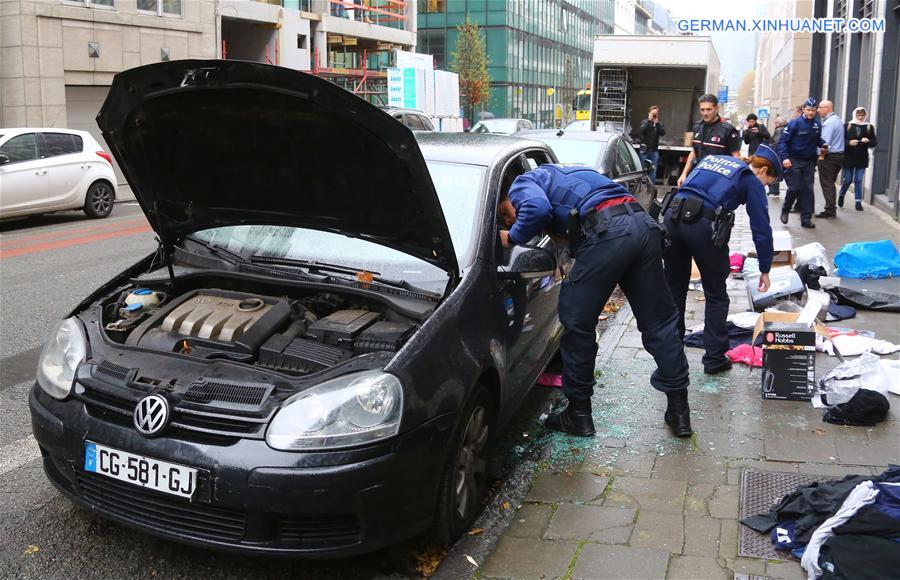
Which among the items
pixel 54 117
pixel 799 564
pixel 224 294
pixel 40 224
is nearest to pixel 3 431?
pixel 224 294

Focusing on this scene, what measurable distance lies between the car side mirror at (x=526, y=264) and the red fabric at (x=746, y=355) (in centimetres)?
225

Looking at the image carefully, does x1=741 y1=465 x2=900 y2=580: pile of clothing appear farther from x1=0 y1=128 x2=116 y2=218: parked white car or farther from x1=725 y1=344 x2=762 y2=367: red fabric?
x1=0 y1=128 x2=116 y2=218: parked white car

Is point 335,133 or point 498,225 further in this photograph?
point 498,225

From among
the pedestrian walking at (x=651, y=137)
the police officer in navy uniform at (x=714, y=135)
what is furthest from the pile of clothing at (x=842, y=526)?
the pedestrian walking at (x=651, y=137)

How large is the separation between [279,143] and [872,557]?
2885 millimetres

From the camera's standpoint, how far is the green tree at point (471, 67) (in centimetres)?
5306

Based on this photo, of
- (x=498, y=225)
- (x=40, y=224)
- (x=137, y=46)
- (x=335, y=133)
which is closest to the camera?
(x=335, y=133)

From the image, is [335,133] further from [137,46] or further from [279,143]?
[137,46]

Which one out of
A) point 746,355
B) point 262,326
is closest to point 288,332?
point 262,326

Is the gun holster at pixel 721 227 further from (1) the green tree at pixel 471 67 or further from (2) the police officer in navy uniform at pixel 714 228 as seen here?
(1) the green tree at pixel 471 67

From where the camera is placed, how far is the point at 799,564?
10.7ft

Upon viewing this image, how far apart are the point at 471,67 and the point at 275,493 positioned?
52.4m

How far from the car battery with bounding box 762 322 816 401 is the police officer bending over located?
2.87 feet

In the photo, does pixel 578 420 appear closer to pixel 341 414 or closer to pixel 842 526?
pixel 842 526
